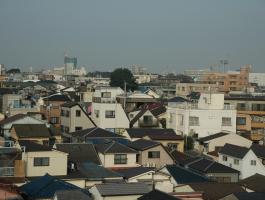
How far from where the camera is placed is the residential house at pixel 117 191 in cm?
1419

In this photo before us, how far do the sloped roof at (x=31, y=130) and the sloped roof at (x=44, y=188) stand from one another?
29.6 feet

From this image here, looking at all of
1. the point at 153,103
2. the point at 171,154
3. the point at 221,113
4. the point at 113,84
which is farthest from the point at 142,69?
the point at 171,154

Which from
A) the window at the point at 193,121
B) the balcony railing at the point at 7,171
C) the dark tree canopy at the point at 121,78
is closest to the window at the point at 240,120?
the window at the point at 193,121

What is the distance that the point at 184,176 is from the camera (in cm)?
1859

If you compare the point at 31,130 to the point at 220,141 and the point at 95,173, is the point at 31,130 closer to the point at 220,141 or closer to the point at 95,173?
the point at 95,173

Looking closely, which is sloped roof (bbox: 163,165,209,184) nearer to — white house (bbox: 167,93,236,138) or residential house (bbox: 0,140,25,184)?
residential house (bbox: 0,140,25,184)

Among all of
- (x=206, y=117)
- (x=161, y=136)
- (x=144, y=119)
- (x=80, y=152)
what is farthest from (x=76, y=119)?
(x=80, y=152)

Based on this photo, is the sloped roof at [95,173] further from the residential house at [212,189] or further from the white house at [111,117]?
the white house at [111,117]

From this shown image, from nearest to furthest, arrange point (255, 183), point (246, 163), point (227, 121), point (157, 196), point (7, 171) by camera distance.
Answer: point (157, 196), point (7, 171), point (255, 183), point (246, 163), point (227, 121)

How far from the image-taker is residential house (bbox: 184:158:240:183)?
66.3 ft

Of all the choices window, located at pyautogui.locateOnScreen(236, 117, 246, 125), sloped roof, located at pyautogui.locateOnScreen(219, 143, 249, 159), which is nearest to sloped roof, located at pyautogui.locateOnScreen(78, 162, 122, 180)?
sloped roof, located at pyautogui.locateOnScreen(219, 143, 249, 159)

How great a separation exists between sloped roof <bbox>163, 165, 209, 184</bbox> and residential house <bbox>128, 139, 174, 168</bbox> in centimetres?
310

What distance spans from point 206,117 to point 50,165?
49.9ft

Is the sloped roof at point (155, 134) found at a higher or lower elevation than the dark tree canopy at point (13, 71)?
lower
